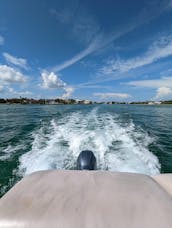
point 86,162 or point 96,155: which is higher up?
point 86,162

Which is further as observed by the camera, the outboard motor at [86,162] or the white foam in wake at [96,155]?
the white foam in wake at [96,155]

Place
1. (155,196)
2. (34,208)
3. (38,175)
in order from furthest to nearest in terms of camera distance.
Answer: (38,175)
(155,196)
(34,208)

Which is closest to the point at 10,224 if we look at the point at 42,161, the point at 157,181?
the point at 157,181

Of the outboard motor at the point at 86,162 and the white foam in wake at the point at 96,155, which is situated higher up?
the outboard motor at the point at 86,162

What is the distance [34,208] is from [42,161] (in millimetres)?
3156

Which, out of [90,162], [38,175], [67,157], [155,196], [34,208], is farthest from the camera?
[67,157]

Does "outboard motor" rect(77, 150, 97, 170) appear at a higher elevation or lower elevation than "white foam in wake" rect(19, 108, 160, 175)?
higher

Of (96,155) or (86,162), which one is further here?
(96,155)

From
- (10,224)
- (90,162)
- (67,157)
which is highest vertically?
(10,224)

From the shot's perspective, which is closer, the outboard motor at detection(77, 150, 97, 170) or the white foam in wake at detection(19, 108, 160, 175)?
the outboard motor at detection(77, 150, 97, 170)

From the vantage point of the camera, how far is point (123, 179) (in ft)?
5.23

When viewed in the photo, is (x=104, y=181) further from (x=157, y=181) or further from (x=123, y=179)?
(x=157, y=181)

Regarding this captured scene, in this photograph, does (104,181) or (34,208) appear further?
(104,181)

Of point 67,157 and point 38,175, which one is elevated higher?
point 38,175
